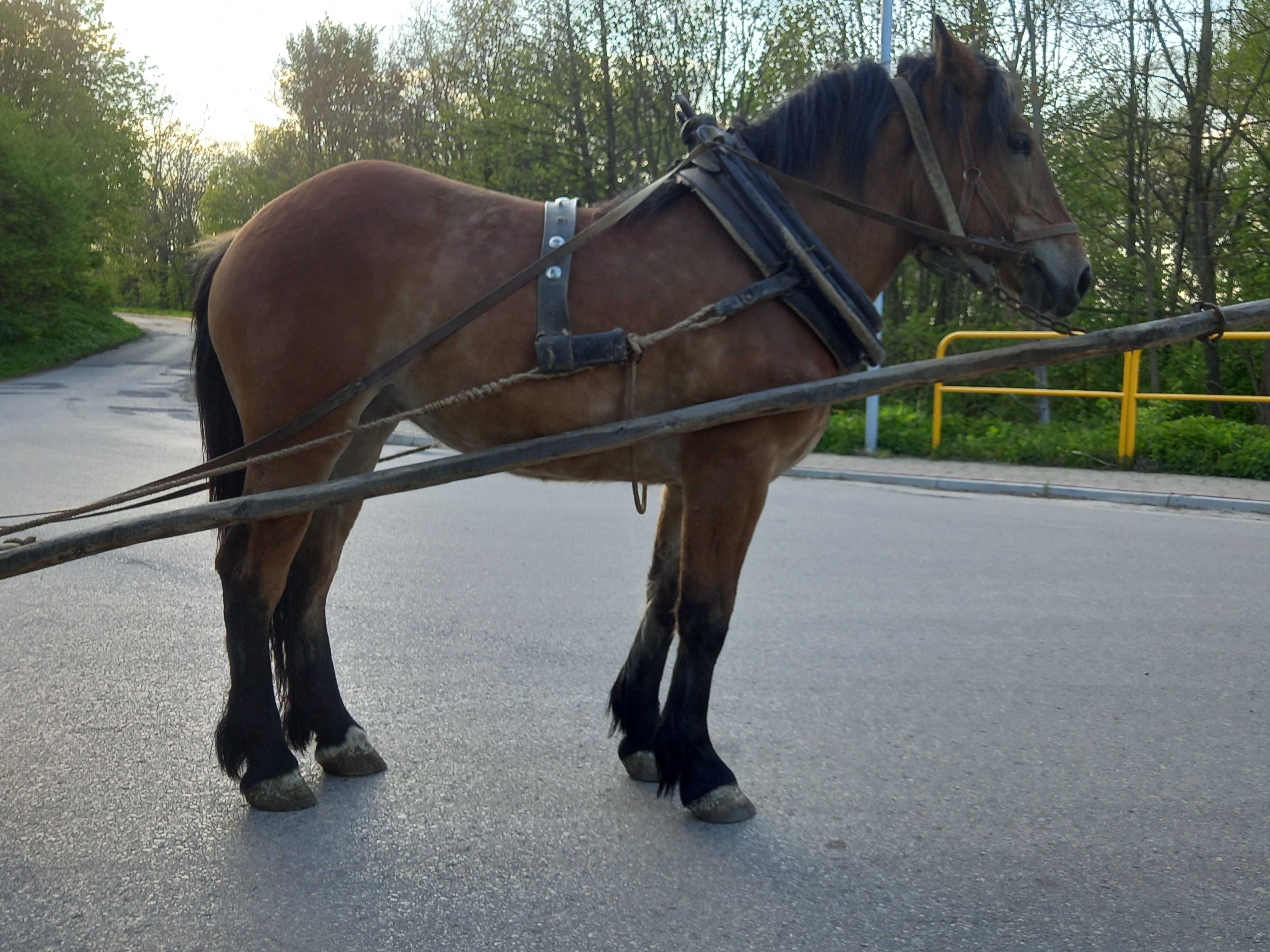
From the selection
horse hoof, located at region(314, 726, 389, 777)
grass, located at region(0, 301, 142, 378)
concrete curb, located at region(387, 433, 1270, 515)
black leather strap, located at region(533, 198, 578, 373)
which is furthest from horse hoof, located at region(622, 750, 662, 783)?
grass, located at region(0, 301, 142, 378)

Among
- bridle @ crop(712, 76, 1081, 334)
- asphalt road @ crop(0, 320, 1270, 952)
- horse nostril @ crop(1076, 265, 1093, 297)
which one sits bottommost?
asphalt road @ crop(0, 320, 1270, 952)

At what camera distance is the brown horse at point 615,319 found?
2.98 m

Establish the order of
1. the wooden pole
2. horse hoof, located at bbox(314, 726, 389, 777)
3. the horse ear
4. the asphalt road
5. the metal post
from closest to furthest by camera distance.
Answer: the asphalt road → the wooden pole → the horse ear → horse hoof, located at bbox(314, 726, 389, 777) → the metal post

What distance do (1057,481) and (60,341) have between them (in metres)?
25.8

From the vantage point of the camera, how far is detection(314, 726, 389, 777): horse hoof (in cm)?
332

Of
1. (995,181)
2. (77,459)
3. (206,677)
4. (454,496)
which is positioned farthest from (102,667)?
(77,459)

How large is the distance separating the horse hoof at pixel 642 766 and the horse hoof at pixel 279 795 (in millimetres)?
871

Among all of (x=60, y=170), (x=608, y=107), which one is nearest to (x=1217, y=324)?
(x=608, y=107)

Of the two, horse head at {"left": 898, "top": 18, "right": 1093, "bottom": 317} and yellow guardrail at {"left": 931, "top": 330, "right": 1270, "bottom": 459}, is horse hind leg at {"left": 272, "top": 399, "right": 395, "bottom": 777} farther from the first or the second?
yellow guardrail at {"left": 931, "top": 330, "right": 1270, "bottom": 459}

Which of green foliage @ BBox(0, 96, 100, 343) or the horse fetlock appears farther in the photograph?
green foliage @ BBox(0, 96, 100, 343)

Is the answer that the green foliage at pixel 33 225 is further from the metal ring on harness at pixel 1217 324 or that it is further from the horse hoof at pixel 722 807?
the metal ring on harness at pixel 1217 324

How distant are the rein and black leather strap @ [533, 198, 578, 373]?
56mm

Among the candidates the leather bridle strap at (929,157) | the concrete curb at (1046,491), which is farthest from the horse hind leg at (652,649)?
the concrete curb at (1046,491)

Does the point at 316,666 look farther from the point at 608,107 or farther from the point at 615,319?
the point at 608,107
